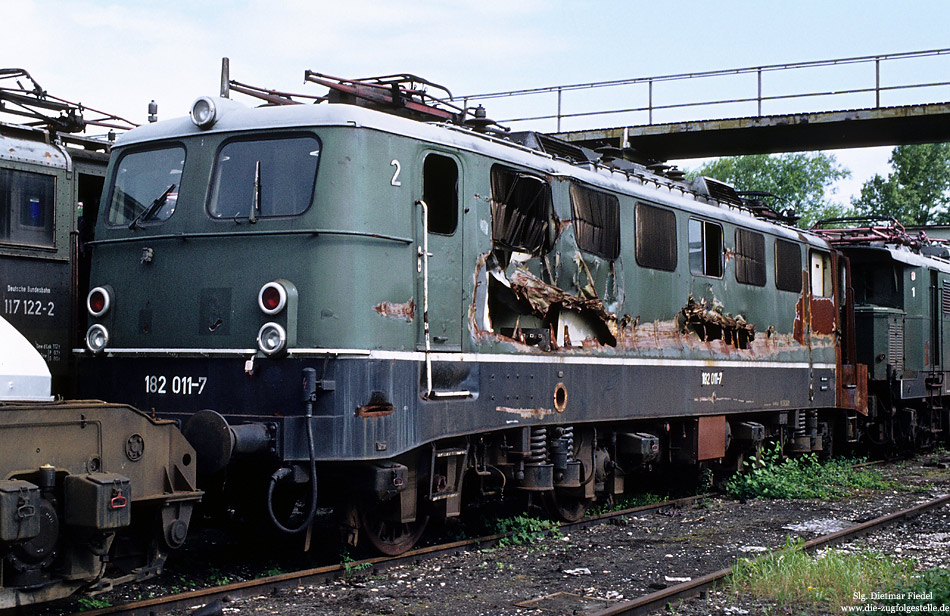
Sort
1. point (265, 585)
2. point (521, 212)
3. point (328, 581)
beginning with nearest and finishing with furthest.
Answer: point (265, 585) → point (328, 581) → point (521, 212)

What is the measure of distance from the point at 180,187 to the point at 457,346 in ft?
8.00

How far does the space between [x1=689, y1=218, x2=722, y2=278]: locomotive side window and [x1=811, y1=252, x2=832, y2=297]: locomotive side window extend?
10.8ft

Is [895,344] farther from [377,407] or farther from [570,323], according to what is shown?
[377,407]

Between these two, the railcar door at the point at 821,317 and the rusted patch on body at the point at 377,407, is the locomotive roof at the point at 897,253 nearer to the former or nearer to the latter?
the railcar door at the point at 821,317

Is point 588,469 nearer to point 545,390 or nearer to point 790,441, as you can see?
point 545,390

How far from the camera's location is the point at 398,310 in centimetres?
771

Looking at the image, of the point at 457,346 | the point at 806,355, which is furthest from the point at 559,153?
the point at 806,355

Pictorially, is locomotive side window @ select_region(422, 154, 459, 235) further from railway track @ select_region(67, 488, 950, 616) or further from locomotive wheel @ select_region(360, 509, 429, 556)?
railway track @ select_region(67, 488, 950, 616)

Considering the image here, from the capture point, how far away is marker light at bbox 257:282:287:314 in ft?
23.8

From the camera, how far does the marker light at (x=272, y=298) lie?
7262mm

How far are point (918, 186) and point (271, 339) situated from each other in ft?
189

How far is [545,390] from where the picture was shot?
9.24m

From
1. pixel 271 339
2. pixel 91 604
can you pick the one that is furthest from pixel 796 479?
pixel 91 604

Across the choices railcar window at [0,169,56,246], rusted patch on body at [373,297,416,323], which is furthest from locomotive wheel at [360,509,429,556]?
railcar window at [0,169,56,246]
